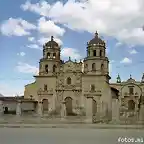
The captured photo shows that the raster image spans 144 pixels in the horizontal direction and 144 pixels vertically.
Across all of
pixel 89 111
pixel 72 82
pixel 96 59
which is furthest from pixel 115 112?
pixel 72 82

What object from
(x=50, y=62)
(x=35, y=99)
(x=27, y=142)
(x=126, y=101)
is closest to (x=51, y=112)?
(x=35, y=99)

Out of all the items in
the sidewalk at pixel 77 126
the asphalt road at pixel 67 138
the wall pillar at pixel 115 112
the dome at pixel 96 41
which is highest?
the dome at pixel 96 41

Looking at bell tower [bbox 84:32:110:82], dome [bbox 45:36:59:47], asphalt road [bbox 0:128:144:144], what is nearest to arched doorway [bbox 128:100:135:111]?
bell tower [bbox 84:32:110:82]

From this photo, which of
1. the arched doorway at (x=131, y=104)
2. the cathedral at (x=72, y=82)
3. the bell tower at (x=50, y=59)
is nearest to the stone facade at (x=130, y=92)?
the arched doorway at (x=131, y=104)

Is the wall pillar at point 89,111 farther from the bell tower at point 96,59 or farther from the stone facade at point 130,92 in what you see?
the stone facade at point 130,92

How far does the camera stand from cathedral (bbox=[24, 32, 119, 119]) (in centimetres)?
5188

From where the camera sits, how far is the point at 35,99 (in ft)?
178

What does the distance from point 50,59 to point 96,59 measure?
7.38 meters

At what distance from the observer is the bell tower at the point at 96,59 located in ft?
172

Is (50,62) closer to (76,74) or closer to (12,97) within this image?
(76,74)

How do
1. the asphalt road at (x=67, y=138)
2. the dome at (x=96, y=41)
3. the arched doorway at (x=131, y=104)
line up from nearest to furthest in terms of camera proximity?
1. the asphalt road at (x=67, y=138)
2. the dome at (x=96, y=41)
3. the arched doorway at (x=131, y=104)

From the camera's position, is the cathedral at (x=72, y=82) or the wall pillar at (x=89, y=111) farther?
the cathedral at (x=72, y=82)

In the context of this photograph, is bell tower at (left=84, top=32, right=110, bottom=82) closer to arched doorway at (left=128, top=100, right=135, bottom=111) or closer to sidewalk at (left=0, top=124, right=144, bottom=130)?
arched doorway at (left=128, top=100, right=135, bottom=111)

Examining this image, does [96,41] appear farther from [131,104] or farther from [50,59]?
[131,104]
